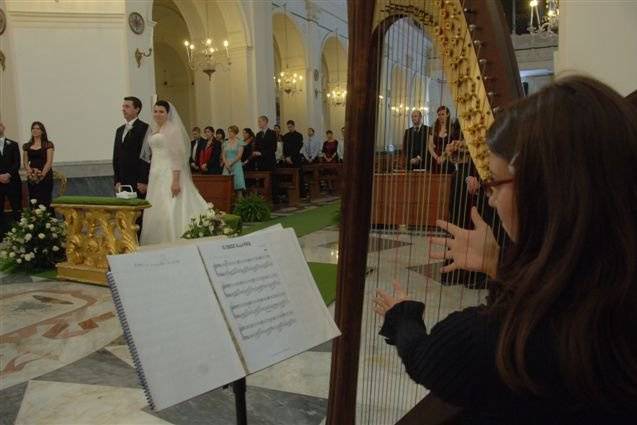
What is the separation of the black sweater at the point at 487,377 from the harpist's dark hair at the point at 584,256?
0.01 metres

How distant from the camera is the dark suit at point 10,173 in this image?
7.11m

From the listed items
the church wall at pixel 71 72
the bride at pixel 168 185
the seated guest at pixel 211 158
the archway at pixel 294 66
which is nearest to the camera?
the bride at pixel 168 185

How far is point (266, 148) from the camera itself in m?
10.1

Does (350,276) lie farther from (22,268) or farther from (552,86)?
(22,268)

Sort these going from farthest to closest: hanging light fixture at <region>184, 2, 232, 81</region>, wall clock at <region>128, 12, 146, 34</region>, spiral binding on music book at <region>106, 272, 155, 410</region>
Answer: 1. hanging light fixture at <region>184, 2, 232, 81</region>
2. wall clock at <region>128, 12, 146, 34</region>
3. spiral binding on music book at <region>106, 272, 155, 410</region>

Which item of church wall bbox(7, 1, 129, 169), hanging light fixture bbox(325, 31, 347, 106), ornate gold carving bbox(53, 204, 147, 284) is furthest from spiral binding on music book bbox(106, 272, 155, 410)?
hanging light fixture bbox(325, 31, 347, 106)

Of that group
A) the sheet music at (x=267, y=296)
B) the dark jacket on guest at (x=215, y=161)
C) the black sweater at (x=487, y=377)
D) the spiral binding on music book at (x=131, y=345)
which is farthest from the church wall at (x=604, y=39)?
the dark jacket on guest at (x=215, y=161)

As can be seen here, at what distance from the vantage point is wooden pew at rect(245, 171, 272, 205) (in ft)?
32.8

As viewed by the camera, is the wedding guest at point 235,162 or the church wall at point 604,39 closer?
the church wall at point 604,39

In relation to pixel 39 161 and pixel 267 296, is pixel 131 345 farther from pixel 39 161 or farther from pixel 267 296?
pixel 39 161

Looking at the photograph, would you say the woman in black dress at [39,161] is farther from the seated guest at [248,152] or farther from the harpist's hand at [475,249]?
the harpist's hand at [475,249]

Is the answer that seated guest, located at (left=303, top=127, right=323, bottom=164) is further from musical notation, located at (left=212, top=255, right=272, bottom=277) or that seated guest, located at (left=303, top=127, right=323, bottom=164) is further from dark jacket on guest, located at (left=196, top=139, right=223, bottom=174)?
musical notation, located at (left=212, top=255, right=272, bottom=277)

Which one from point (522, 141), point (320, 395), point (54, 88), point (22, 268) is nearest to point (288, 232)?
point (522, 141)

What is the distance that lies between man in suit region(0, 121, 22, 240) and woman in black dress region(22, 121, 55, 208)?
169mm
